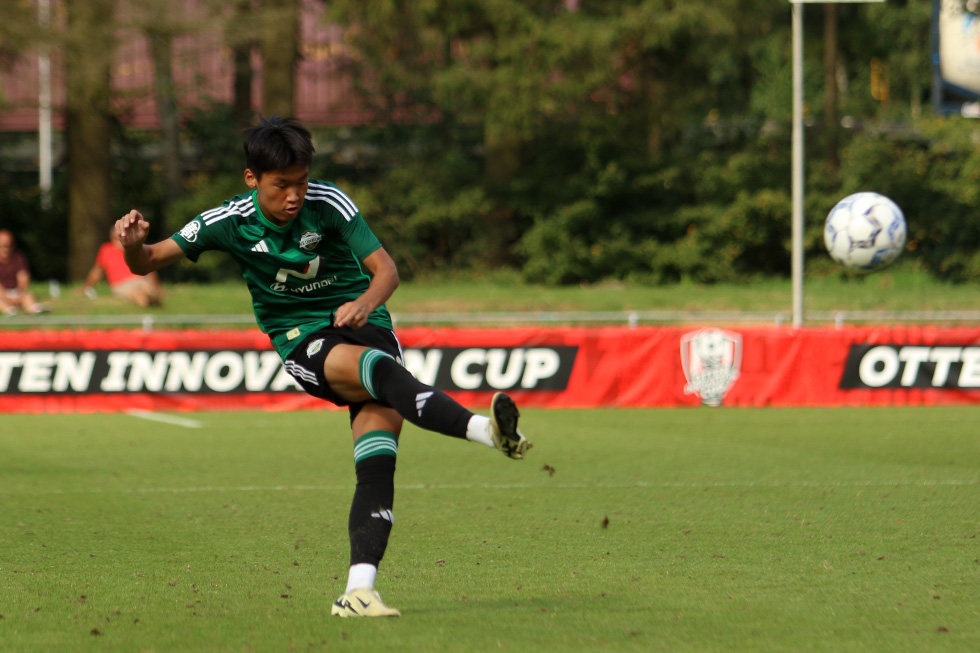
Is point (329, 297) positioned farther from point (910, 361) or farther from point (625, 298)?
point (625, 298)

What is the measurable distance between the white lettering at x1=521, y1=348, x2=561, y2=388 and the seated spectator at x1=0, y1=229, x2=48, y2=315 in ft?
27.1

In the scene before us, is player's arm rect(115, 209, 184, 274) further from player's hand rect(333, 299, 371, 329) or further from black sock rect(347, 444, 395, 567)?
black sock rect(347, 444, 395, 567)

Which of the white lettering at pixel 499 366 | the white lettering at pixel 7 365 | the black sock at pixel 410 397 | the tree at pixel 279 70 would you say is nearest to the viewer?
the black sock at pixel 410 397

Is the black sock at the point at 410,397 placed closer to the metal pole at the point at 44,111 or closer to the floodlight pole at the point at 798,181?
the floodlight pole at the point at 798,181

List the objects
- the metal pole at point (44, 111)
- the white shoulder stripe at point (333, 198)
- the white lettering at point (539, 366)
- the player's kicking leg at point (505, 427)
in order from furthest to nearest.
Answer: the metal pole at point (44, 111)
the white lettering at point (539, 366)
the white shoulder stripe at point (333, 198)
the player's kicking leg at point (505, 427)

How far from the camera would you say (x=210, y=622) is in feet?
16.4

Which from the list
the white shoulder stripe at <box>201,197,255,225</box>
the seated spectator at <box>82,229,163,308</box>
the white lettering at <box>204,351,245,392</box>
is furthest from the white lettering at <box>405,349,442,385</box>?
the white shoulder stripe at <box>201,197,255,225</box>

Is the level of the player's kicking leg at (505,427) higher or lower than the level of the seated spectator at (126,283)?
higher

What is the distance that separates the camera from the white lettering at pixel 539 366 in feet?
56.2

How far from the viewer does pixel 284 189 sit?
4949 mm

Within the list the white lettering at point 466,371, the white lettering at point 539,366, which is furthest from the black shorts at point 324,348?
the white lettering at point 539,366

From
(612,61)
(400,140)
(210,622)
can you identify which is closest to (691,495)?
(210,622)

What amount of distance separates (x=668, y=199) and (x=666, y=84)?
329 centimetres

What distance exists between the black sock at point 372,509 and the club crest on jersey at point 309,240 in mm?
789
